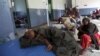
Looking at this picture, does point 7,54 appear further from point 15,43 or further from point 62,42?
point 62,42

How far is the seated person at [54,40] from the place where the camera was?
294cm

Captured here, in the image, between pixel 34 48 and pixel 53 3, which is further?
pixel 53 3

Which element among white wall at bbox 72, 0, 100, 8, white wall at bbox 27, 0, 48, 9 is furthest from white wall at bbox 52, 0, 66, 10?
white wall at bbox 27, 0, 48, 9

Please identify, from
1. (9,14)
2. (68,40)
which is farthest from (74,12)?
(68,40)

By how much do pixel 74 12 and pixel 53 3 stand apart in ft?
6.33

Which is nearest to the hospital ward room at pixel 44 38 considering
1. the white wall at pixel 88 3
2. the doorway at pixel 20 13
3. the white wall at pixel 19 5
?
the doorway at pixel 20 13

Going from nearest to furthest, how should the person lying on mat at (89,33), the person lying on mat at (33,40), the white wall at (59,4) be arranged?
the person lying on mat at (33,40) → the person lying on mat at (89,33) → the white wall at (59,4)

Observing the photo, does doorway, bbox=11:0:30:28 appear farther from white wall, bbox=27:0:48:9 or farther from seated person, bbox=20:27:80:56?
seated person, bbox=20:27:80:56

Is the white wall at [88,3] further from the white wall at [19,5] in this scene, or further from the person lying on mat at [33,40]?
the person lying on mat at [33,40]

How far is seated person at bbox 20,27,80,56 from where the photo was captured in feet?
9.64

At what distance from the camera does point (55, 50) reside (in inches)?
116

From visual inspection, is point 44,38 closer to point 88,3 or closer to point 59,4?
point 59,4

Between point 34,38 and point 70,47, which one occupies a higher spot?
point 34,38

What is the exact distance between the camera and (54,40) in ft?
9.86
